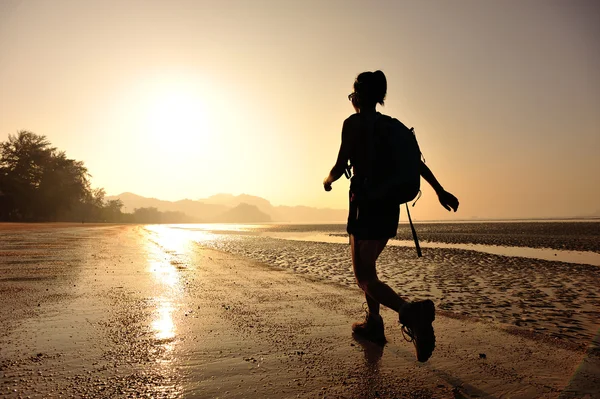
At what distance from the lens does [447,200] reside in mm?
3430

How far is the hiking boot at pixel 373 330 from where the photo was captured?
3617 millimetres

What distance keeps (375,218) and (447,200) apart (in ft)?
2.53

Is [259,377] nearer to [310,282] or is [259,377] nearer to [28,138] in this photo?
[310,282]

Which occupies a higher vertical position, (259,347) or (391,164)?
(391,164)

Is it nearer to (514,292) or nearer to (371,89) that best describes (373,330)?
(371,89)

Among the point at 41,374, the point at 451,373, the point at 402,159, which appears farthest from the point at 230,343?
the point at 402,159

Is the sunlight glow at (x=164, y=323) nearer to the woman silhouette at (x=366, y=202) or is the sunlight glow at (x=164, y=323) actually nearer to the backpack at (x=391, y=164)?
the woman silhouette at (x=366, y=202)

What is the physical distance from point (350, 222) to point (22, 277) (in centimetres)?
767

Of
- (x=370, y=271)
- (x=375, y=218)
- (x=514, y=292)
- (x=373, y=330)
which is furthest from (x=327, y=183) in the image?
(x=514, y=292)

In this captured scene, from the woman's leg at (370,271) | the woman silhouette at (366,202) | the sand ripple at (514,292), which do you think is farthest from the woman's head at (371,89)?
the sand ripple at (514,292)

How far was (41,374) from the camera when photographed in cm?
268

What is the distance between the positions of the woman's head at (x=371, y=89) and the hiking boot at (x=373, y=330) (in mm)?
2082

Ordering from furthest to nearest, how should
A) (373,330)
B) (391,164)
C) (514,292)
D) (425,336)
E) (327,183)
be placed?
1. (514,292)
2. (373,330)
3. (327,183)
4. (391,164)
5. (425,336)

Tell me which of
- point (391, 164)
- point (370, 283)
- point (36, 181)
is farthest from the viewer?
point (36, 181)
